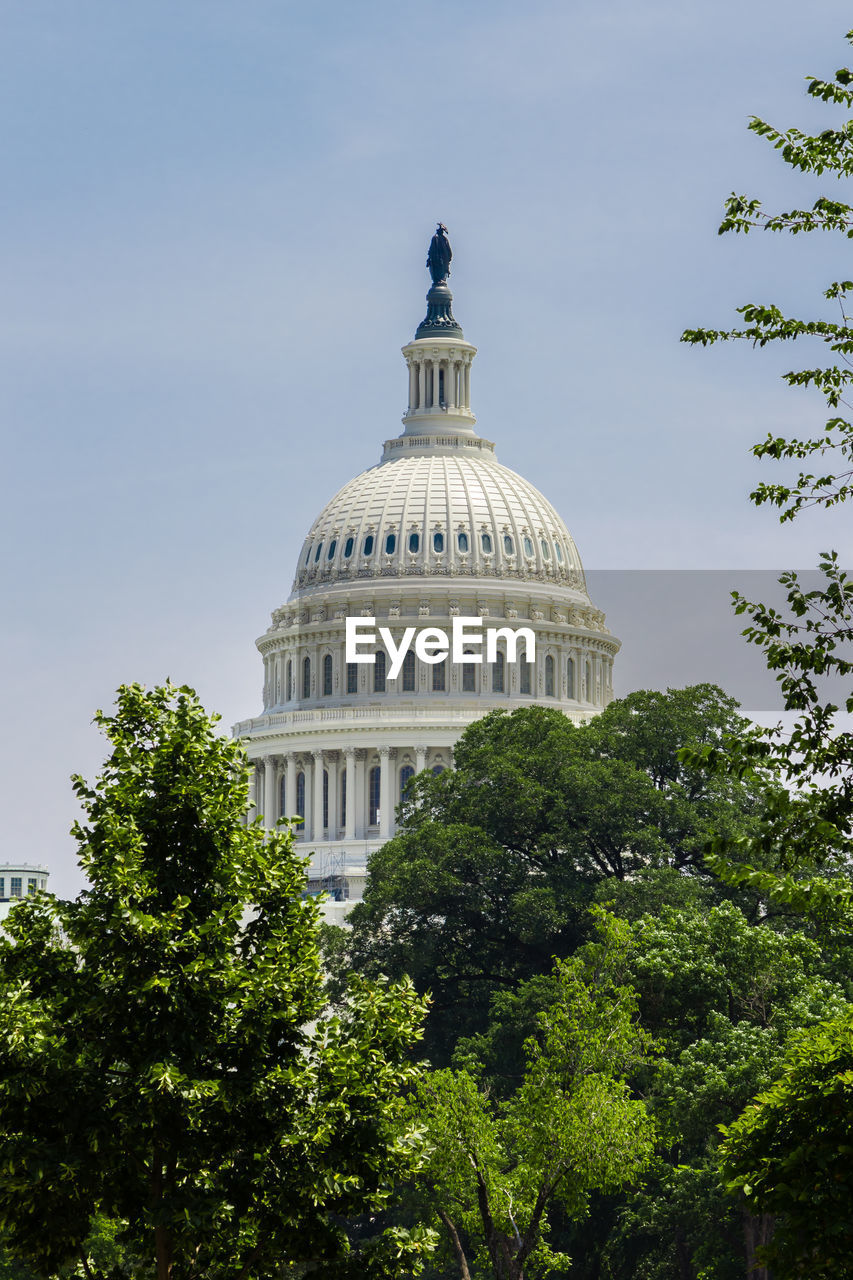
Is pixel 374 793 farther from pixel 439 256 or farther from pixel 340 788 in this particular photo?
pixel 439 256

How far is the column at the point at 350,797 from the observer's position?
159 m

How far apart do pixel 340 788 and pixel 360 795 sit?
8.19 feet

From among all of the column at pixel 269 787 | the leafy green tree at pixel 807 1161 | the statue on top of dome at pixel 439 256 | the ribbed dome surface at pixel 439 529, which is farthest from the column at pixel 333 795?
the leafy green tree at pixel 807 1161

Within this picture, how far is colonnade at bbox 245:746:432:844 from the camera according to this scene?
15900 centimetres

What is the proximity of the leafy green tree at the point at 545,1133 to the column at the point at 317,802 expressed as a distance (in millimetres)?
103630

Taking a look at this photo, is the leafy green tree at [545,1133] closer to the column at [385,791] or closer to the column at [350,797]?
the column at [385,791]

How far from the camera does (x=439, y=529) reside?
171 meters

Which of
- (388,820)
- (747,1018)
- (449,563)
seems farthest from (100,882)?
(449,563)

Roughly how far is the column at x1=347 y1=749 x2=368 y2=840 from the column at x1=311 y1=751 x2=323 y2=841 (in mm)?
2316

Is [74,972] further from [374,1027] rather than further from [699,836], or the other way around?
[699,836]

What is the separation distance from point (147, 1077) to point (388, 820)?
125469mm

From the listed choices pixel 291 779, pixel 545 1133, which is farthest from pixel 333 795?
pixel 545 1133

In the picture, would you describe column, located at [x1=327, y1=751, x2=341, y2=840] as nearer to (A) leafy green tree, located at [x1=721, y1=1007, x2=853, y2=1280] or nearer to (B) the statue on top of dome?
(B) the statue on top of dome

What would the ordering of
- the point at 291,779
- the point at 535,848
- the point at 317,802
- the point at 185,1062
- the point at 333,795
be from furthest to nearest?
the point at 291,779 < the point at 317,802 < the point at 333,795 < the point at 535,848 < the point at 185,1062
